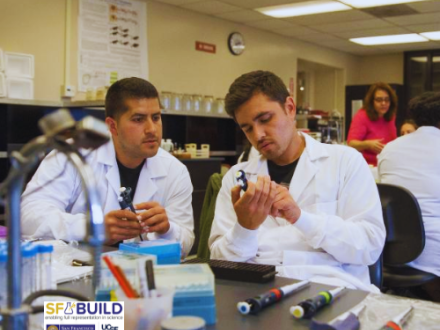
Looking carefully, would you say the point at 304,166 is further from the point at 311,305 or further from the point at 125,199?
the point at 311,305

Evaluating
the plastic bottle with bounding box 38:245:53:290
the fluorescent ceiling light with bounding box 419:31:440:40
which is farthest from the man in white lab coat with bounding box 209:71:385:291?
the fluorescent ceiling light with bounding box 419:31:440:40

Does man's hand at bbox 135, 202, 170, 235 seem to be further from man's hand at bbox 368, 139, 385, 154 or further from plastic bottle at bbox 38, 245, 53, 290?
man's hand at bbox 368, 139, 385, 154

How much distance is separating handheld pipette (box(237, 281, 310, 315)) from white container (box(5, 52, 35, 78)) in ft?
12.0

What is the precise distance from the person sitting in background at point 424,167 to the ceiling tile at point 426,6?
3.53 meters

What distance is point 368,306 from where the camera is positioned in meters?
0.94

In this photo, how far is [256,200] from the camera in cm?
133

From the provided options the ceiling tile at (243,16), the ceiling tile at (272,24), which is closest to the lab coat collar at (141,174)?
the ceiling tile at (243,16)

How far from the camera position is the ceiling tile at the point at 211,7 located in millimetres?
5578

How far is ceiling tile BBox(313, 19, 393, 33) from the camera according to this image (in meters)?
6.44

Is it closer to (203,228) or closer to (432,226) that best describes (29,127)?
(203,228)

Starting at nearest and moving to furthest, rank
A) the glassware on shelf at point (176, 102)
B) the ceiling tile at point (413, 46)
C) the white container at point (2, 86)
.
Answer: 1. the white container at point (2, 86)
2. the glassware on shelf at point (176, 102)
3. the ceiling tile at point (413, 46)

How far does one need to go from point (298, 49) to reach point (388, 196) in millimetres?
5764

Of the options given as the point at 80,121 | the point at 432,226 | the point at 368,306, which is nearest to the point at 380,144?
the point at 432,226

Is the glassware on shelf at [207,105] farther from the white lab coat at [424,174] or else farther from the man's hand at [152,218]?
the man's hand at [152,218]
